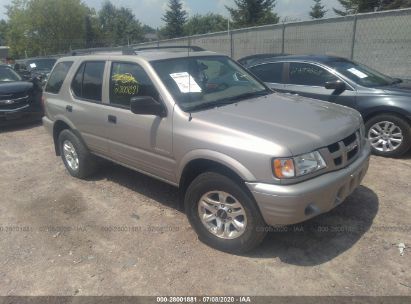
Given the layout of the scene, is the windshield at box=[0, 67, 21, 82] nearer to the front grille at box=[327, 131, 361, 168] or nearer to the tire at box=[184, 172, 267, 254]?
the tire at box=[184, 172, 267, 254]

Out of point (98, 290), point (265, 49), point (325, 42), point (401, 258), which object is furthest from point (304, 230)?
point (265, 49)

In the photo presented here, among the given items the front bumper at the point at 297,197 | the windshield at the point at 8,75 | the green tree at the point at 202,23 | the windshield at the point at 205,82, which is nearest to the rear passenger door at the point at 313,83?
the windshield at the point at 205,82

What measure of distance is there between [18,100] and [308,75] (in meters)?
6.90

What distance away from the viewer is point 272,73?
22.4ft

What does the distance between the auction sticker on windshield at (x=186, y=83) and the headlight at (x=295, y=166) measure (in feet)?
4.45

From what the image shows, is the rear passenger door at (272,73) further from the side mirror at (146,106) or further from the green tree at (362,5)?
the green tree at (362,5)

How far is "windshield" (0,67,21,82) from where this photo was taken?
32.3 ft

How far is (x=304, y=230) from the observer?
12.4 feet

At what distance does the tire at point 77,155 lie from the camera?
5.14 m

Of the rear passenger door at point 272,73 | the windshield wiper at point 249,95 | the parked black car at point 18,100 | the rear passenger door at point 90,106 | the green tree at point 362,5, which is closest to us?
the windshield wiper at point 249,95

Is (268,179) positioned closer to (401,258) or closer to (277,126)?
(277,126)

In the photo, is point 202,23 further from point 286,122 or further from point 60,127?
point 286,122

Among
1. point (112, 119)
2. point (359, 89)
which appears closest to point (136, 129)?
point (112, 119)

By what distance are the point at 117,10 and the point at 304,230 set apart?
108466mm
